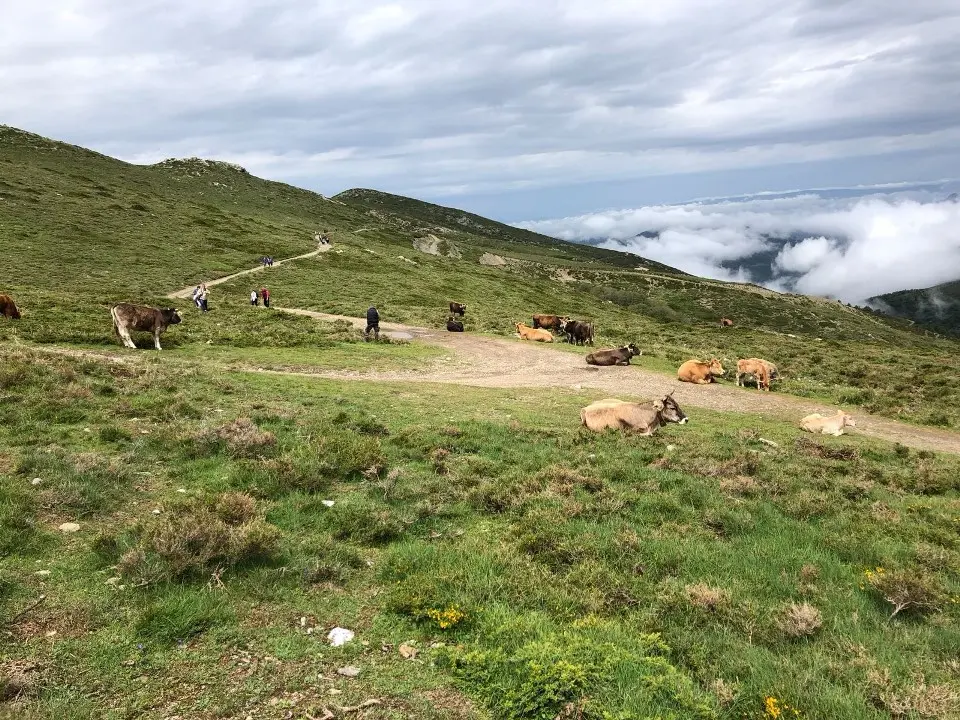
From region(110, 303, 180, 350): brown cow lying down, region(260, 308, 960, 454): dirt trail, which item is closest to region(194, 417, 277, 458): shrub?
region(260, 308, 960, 454): dirt trail

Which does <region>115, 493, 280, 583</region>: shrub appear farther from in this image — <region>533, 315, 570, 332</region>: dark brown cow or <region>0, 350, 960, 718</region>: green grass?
<region>533, 315, 570, 332</region>: dark brown cow

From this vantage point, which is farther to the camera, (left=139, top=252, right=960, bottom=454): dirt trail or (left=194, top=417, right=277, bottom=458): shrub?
(left=139, top=252, right=960, bottom=454): dirt trail

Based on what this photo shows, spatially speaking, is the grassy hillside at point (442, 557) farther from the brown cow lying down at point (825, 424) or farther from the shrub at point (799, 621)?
the brown cow lying down at point (825, 424)

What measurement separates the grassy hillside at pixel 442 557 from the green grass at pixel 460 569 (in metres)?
0.04

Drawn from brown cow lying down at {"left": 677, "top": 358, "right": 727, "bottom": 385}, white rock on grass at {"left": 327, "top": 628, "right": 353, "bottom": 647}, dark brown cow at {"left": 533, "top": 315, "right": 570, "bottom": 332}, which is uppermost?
dark brown cow at {"left": 533, "top": 315, "right": 570, "bottom": 332}

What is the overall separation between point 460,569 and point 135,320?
2102 cm

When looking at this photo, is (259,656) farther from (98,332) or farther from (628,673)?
(98,332)

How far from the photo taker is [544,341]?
112 feet

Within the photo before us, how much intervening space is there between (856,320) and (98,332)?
153 m

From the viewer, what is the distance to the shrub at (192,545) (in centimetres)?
659

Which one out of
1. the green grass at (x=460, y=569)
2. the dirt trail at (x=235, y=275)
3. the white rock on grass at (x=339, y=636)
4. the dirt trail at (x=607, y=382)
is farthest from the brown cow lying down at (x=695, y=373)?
the dirt trail at (x=235, y=275)

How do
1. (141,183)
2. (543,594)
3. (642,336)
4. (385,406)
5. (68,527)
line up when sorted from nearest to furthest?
(543,594) → (68,527) → (385,406) → (642,336) → (141,183)

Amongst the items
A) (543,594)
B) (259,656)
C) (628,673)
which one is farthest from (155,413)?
(628,673)

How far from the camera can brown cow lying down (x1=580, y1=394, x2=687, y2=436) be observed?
1522 centimetres
